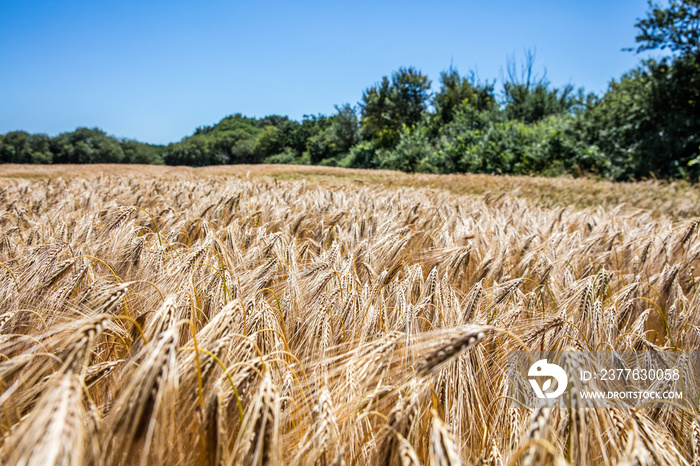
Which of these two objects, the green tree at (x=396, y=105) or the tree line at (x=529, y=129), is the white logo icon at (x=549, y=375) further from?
the green tree at (x=396, y=105)

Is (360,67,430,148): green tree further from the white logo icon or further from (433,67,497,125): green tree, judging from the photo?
the white logo icon

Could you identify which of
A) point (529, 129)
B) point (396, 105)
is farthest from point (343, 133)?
point (529, 129)

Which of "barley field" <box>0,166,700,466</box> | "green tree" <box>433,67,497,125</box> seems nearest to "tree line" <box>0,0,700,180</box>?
"green tree" <box>433,67,497,125</box>

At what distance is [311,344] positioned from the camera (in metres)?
1.34

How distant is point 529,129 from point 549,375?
21.1 meters

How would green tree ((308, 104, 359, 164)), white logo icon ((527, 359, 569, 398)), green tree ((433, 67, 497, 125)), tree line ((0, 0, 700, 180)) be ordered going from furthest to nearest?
1. green tree ((308, 104, 359, 164))
2. green tree ((433, 67, 497, 125))
3. tree line ((0, 0, 700, 180))
4. white logo icon ((527, 359, 569, 398))

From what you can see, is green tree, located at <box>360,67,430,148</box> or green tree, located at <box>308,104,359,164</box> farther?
green tree, located at <box>308,104,359,164</box>

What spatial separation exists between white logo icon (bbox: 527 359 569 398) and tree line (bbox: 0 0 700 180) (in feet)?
44.5

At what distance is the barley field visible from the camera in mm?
688

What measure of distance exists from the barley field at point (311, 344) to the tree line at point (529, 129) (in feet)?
42.6

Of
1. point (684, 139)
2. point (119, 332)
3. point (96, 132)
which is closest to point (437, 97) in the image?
point (684, 139)

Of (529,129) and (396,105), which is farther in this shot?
(396,105)

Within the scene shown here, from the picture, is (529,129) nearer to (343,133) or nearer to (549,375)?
(549,375)

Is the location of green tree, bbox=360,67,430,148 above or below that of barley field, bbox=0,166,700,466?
above
